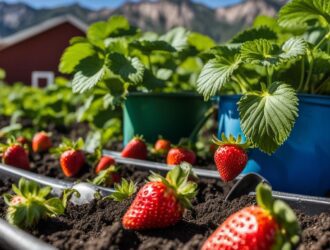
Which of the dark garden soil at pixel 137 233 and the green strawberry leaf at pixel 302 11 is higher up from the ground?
the green strawberry leaf at pixel 302 11

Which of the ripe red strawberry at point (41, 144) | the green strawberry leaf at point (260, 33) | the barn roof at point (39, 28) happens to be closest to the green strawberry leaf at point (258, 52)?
the green strawberry leaf at point (260, 33)

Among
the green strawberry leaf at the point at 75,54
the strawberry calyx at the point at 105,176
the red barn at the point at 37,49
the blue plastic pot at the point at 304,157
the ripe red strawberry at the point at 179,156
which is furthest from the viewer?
the red barn at the point at 37,49

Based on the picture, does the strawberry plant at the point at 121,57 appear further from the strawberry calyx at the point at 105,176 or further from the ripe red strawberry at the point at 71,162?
the strawberry calyx at the point at 105,176

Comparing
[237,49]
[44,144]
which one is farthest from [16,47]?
[237,49]

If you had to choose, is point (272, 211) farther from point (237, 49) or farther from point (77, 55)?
point (77, 55)

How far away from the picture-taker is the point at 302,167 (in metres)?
1.43

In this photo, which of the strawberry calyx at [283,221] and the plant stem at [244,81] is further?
the plant stem at [244,81]

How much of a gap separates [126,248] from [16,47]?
479 inches

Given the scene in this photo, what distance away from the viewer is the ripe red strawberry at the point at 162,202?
953mm

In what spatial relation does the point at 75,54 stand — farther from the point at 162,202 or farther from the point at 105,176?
the point at 162,202

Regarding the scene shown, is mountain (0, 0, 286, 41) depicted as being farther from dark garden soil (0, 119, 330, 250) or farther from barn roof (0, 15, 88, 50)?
dark garden soil (0, 119, 330, 250)

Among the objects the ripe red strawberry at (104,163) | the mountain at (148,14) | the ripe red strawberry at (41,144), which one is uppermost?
the ripe red strawberry at (104,163)

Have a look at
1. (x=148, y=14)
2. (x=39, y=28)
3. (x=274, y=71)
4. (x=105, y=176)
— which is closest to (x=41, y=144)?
(x=105, y=176)

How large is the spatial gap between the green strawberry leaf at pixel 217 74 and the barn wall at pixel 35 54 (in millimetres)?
11031
